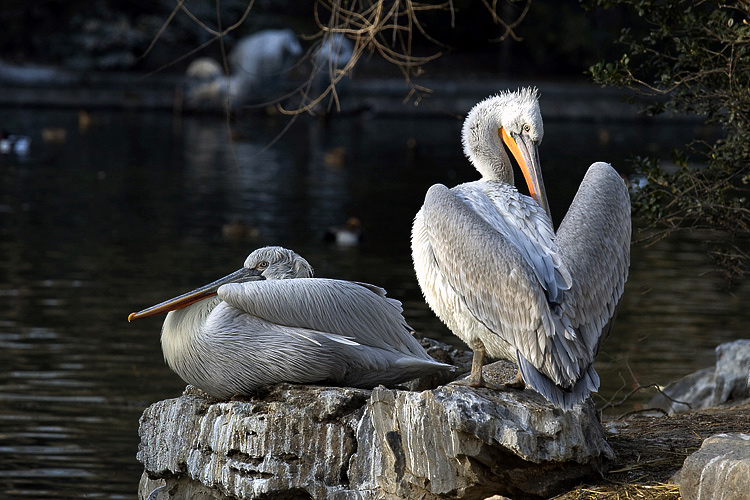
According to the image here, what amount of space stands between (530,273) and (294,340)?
1147 millimetres

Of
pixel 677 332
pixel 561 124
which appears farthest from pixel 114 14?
pixel 677 332

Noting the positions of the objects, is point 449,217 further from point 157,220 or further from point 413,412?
point 157,220

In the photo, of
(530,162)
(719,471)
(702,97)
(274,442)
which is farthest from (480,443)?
(702,97)

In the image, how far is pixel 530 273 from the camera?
3.57 metres

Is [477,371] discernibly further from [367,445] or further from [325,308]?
[325,308]

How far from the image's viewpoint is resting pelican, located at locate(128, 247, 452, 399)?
430 centimetres

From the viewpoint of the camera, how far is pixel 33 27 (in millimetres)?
31312

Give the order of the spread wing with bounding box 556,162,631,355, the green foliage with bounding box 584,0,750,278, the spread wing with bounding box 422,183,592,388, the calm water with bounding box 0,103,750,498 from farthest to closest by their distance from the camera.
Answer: the calm water with bounding box 0,103,750,498, the green foliage with bounding box 584,0,750,278, the spread wing with bounding box 556,162,631,355, the spread wing with bounding box 422,183,592,388

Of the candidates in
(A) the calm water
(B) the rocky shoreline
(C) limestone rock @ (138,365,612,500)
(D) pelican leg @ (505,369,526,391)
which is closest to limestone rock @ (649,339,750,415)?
(A) the calm water

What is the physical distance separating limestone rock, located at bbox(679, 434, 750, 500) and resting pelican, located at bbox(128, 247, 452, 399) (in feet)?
4.22

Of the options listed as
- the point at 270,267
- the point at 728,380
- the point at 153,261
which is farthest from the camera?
the point at 153,261

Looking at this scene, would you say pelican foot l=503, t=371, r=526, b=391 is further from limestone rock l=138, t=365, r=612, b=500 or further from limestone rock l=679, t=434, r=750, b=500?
limestone rock l=679, t=434, r=750, b=500

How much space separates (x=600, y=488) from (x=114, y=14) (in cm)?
2877

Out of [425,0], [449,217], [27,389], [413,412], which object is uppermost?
[425,0]
